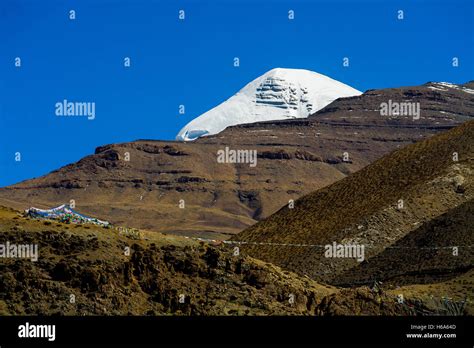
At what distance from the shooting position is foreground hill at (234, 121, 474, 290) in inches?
4070

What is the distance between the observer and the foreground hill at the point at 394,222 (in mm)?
103375

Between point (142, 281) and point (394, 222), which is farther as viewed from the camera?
point (394, 222)

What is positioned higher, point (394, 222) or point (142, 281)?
point (394, 222)

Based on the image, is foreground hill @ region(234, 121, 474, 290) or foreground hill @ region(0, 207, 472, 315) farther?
foreground hill @ region(234, 121, 474, 290)

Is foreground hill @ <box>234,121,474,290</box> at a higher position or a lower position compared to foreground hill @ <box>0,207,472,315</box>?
higher

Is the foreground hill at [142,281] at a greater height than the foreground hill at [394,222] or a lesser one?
lesser

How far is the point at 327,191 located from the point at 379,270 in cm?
3231

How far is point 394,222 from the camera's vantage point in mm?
116688

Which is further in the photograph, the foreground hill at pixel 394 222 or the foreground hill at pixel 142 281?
the foreground hill at pixel 394 222
